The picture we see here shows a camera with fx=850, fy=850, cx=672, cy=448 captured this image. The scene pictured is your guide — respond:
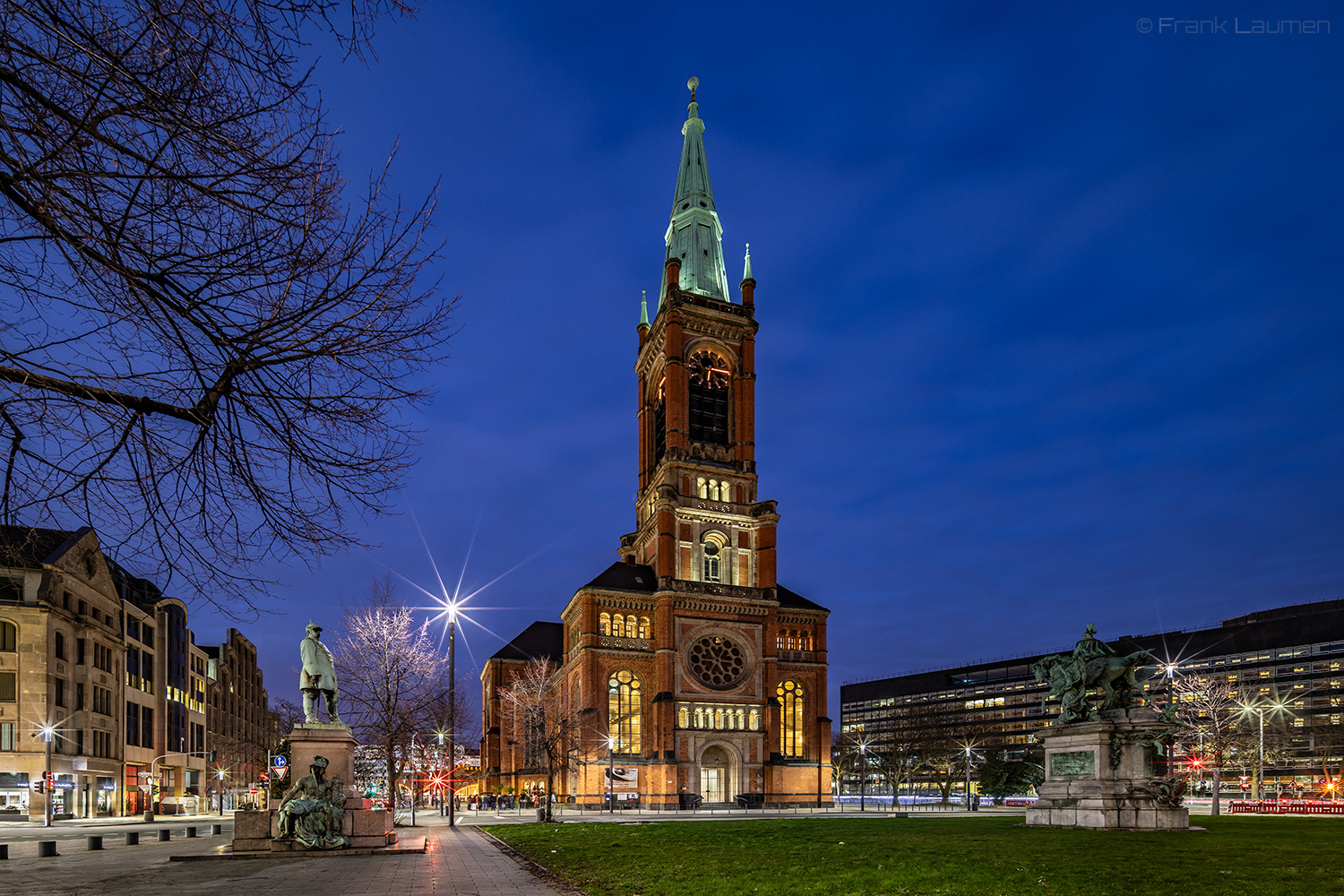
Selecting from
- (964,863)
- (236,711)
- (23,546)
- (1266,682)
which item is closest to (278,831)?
(964,863)

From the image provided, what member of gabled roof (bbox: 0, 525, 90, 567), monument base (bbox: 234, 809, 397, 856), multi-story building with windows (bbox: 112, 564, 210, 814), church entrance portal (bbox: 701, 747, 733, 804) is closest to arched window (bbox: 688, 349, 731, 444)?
church entrance portal (bbox: 701, 747, 733, 804)

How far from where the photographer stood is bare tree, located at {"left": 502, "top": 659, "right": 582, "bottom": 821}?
196 ft

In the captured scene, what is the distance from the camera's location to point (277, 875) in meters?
14.9

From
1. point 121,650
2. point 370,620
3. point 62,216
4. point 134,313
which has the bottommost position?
point 121,650

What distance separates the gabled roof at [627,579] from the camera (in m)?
65.1

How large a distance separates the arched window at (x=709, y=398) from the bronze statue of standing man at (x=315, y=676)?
171 ft

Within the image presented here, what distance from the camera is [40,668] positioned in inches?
1909

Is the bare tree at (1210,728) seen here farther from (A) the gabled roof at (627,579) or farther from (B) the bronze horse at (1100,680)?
(A) the gabled roof at (627,579)

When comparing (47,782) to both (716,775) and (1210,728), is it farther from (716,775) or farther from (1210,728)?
(1210,728)

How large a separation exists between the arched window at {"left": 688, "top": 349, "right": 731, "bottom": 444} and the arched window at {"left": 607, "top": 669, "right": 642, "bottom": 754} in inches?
822

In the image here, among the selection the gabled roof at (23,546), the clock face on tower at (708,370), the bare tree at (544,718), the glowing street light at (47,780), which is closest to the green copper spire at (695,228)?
the clock face on tower at (708,370)

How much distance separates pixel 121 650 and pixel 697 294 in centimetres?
5175

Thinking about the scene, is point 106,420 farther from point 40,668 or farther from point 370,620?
point 40,668

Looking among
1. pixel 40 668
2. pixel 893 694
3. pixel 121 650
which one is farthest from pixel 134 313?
pixel 893 694
